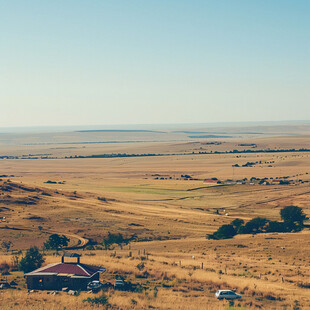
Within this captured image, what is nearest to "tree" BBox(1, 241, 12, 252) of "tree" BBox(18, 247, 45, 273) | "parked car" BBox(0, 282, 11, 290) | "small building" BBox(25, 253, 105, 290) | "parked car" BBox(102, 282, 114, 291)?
"tree" BBox(18, 247, 45, 273)

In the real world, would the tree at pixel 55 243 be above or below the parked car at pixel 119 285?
below

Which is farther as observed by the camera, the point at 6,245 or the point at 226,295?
the point at 6,245

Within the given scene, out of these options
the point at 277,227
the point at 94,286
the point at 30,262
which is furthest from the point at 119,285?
the point at 277,227

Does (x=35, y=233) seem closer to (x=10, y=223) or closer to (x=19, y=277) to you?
(x=10, y=223)

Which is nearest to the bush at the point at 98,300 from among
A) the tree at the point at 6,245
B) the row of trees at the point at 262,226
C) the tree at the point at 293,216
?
the tree at the point at 6,245

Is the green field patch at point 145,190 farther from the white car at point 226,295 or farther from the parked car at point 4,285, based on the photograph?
the white car at point 226,295

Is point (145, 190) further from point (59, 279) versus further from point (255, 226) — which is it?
point (59, 279)
